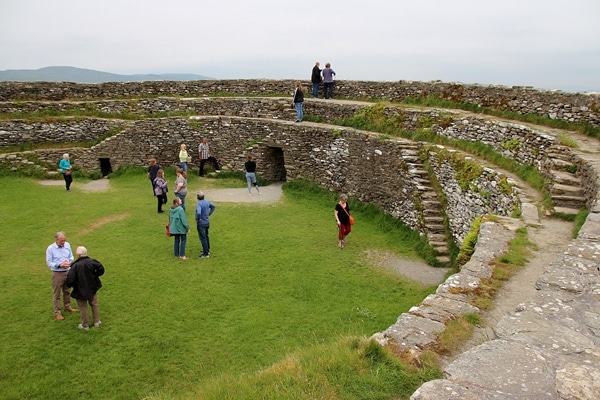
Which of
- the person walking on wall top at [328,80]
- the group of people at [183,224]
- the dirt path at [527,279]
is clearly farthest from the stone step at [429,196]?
the person walking on wall top at [328,80]

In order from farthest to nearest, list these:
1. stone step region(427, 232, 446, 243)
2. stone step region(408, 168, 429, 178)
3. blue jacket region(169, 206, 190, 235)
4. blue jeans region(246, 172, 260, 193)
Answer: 1. blue jeans region(246, 172, 260, 193)
2. stone step region(408, 168, 429, 178)
3. stone step region(427, 232, 446, 243)
4. blue jacket region(169, 206, 190, 235)

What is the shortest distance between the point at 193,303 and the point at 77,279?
7.38ft

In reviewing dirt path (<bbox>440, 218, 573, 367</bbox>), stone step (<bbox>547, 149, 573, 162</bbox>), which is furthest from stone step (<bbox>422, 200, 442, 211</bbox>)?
dirt path (<bbox>440, 218, 573, 367</bbox>)

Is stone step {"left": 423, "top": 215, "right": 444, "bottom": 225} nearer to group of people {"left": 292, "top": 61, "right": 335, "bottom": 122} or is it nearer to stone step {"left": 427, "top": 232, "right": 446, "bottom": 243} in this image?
stone step {"left": 427, "top": 232, "right": 446, "bottom": 243}

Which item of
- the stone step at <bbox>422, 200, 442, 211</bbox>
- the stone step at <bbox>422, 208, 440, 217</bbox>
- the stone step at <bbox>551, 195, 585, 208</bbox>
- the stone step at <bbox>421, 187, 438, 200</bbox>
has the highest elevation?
the stone step at <bbox>551, 195, 585, 208</bbox>

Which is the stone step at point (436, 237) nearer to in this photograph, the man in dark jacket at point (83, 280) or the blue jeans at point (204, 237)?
the blue jeans at point (204, 237)

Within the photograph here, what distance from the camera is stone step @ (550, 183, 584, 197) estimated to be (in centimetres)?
862

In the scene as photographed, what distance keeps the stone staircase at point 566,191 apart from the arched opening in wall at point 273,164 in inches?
438

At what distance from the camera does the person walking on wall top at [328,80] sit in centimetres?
1919

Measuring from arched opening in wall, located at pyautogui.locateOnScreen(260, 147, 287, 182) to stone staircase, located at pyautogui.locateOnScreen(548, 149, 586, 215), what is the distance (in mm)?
11114

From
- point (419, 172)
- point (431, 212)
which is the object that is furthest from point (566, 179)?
point (419, 172)

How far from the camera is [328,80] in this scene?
19344 millimetres

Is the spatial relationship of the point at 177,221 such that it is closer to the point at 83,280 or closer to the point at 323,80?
the point at 83,280

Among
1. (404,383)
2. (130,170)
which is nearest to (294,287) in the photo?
(404,383)
